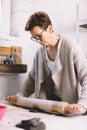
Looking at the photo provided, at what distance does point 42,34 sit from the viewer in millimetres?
1652

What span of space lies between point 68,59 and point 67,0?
0.95 m

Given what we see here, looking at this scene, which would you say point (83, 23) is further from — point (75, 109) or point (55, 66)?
Answer: point (75, 109)

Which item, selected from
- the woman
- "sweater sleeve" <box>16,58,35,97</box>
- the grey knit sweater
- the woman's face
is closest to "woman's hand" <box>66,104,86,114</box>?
the woman

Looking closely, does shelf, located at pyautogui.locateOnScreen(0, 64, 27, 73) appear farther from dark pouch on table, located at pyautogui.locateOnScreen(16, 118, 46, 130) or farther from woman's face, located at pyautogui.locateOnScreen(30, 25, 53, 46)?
dark pouch on table, located at pyautogui.locateOnScreen(16, 118, 46, 130)

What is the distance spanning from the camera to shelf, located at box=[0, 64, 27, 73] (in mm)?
2102

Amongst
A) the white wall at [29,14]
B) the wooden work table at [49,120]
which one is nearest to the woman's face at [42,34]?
the wooden work table at [49,120]

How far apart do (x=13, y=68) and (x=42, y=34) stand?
0.63m

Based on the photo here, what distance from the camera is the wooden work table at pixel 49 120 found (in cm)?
104

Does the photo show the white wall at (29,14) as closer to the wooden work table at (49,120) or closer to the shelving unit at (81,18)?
the shelving unit at (81,18)

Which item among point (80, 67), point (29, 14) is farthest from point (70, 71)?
point (29, 14)

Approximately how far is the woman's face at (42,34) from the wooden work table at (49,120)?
0.53 meters

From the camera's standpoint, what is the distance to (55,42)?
1.78 meters

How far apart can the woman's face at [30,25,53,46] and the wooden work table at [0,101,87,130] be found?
53cm

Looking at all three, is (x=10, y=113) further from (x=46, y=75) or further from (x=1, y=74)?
(x=1, y=74)
